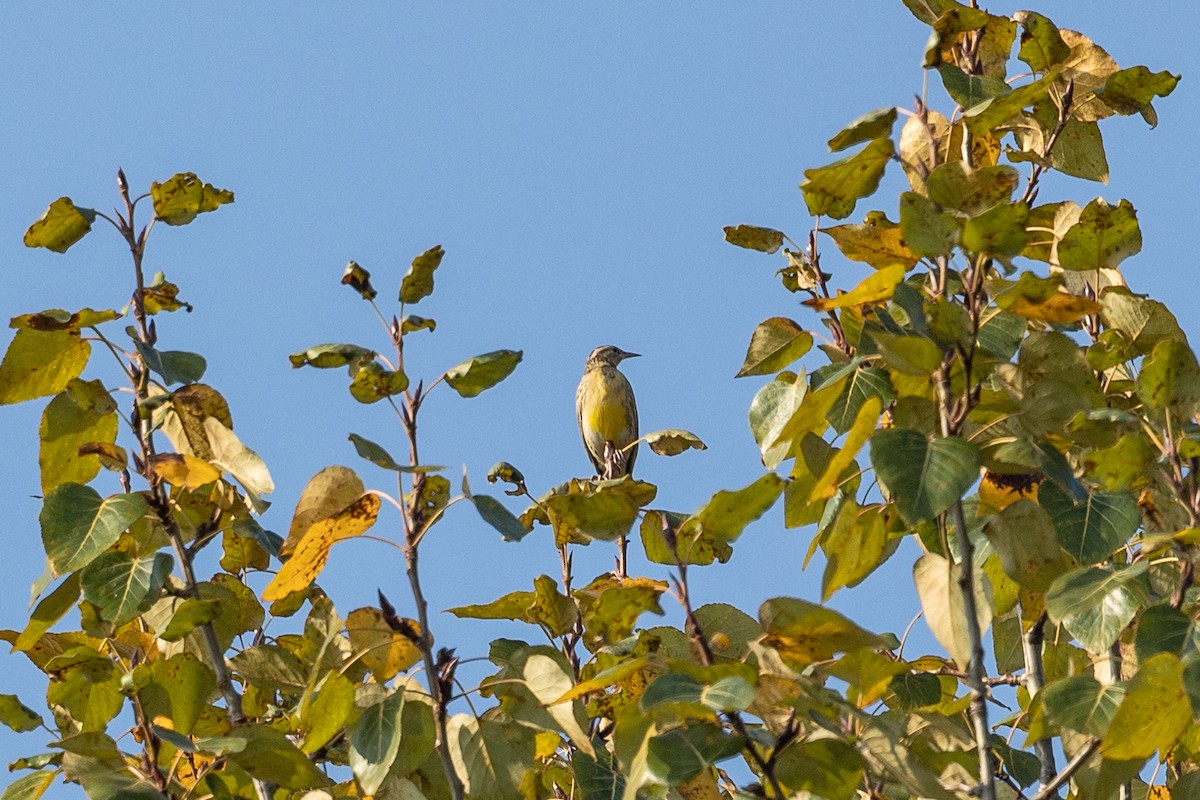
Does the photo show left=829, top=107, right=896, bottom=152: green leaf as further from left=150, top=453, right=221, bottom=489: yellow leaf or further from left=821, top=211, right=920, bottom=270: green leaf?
left=150, top=453, right=221, bottom=489: yellow leaf

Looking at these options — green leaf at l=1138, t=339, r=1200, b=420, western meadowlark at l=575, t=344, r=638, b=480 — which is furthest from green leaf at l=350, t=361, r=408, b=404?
western meadowlark at l=575, t=344, r=638, b=480

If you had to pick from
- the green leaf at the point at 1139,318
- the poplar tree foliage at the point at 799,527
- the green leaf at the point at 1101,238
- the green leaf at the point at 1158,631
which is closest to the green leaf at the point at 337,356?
the poplar tree foliage at the point at 799,527

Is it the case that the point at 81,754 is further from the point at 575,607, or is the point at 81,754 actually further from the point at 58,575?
the point at 575,607

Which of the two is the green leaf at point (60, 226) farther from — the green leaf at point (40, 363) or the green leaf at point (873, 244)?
the green leaf at point (873, 244)

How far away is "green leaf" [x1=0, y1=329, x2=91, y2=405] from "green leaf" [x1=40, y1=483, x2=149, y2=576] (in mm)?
258

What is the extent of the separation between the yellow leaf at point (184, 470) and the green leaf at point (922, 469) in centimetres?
136

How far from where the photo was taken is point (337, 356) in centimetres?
286

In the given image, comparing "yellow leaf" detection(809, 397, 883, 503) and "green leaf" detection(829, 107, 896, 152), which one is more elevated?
"green leaf" detection(829, 107, 896, 152)

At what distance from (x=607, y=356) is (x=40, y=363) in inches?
421

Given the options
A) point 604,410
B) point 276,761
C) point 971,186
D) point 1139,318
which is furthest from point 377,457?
point 604,410

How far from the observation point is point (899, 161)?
318 centimetres

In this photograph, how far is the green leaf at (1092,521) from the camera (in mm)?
3049

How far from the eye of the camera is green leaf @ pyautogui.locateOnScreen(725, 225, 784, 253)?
3.65 metres

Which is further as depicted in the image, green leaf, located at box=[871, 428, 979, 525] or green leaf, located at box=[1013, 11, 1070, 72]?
green leaf, located at box=[1013, 11, 1070, 72]
